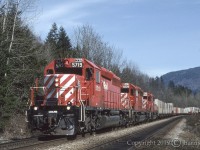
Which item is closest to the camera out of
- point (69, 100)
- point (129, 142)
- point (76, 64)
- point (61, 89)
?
point (129, 142)

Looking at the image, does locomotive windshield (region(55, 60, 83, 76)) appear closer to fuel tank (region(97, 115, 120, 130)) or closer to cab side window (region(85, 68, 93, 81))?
cab side window (region(85, 68, 93, 81))

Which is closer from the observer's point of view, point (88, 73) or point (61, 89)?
point (61, 89)

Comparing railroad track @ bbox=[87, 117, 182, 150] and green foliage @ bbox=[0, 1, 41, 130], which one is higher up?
green foliage @ bbox=[0, 1, 41, 130]

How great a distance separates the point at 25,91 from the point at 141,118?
1827 centimetres

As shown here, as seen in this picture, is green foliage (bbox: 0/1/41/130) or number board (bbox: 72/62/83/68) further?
green foliage (bbox: 0/1/41/130)

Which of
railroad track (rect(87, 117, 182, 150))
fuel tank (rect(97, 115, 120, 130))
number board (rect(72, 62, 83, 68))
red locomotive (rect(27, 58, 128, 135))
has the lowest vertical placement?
railroad track (rect(87, 117, 182, 150))

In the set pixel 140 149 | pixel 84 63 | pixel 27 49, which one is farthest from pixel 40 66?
pixel 140 149

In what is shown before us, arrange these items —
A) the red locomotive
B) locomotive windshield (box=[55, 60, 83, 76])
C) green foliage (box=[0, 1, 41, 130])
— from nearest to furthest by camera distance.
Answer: the red locomotive → locomotive windshield (box=[55, 60, 83, 76]) → green foliage (box=[0, 1, 41, 130])

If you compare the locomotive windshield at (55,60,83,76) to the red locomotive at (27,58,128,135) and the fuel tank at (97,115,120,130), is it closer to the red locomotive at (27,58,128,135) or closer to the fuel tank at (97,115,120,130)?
the red locomotive at (27,58,128,135)

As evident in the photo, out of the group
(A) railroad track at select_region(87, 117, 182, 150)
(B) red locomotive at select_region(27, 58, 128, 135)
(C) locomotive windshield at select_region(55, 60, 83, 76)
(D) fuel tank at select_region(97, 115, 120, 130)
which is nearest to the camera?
(A) railroad track at select_region(87, 117, 182, 150)

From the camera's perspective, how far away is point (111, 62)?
72562 millimetres

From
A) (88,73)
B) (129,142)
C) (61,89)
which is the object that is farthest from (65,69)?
Answer: (129,142)

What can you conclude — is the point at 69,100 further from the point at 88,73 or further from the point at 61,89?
the point at 88,73

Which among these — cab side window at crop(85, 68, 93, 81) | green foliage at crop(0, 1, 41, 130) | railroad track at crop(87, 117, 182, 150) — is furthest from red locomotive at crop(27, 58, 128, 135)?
green foliage at crop(0, 1, 41, 130)
